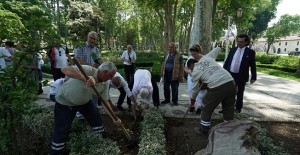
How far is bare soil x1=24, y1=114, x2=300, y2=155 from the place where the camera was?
305 cm

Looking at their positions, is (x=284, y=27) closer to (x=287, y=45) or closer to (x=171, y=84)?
(x=287, y=45)

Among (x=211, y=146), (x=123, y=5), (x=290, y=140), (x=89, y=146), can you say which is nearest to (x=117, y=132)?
(x=89, y=146)

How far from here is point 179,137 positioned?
3.44 meters

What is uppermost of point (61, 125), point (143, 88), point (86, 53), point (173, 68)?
point (86, 53)

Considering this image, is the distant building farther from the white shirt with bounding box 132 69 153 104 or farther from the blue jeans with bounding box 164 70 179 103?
the white shirt with bounding box 132 69 153 104

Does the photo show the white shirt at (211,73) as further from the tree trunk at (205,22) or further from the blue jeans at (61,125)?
the tree trunk at (205,22)

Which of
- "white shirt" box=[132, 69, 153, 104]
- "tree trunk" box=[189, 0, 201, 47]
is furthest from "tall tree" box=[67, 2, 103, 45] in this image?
"white shirt" box=[132, 69, 153, 104]

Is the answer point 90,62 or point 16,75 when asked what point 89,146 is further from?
point 90,62

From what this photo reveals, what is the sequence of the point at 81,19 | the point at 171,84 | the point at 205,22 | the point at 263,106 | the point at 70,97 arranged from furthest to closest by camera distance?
the point at 81,19, the point at 205,22, the point at 263,106, the point at 171,84, the point at 70,97

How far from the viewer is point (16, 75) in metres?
2.12

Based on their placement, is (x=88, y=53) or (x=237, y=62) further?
(x=88, y=53)

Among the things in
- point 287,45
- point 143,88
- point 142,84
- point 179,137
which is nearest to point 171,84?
point 142,84

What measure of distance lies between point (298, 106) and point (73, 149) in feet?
19.8

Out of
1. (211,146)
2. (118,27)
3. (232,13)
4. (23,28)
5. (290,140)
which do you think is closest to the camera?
(23,28)
